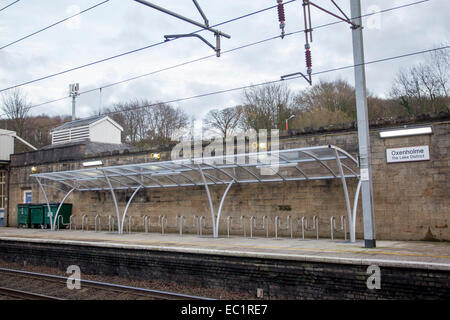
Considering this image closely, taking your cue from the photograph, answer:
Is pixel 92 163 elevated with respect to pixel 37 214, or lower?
elevated

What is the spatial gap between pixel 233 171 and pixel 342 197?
148 inches

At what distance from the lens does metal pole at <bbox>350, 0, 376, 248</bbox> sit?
962 cm

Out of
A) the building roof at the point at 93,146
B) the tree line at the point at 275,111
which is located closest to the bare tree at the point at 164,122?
the tree line at the point at 275,111

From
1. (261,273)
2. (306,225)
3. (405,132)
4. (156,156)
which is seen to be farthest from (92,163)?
(405,132)

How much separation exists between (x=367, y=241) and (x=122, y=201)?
39.1ft

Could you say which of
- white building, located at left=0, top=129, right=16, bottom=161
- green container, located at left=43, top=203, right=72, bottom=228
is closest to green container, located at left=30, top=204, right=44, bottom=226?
green container, located at left=43, top=203, right=72, bottom=228

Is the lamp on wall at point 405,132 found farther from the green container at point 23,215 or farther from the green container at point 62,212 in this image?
the green container at point 23,215

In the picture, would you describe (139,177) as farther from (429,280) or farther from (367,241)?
(429,280)

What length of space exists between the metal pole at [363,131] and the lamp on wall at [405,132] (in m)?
2.30

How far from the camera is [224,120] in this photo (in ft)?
109

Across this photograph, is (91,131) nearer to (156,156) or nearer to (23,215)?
(23,215)

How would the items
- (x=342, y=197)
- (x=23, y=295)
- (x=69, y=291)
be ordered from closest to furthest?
(x=23, y=295) → (x=69, y=291) → (x=342, y=197)

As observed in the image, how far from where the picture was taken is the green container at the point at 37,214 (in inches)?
800
